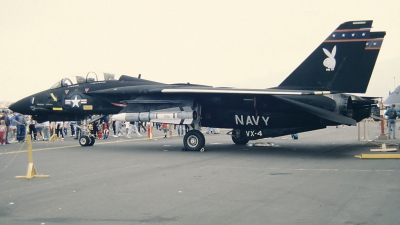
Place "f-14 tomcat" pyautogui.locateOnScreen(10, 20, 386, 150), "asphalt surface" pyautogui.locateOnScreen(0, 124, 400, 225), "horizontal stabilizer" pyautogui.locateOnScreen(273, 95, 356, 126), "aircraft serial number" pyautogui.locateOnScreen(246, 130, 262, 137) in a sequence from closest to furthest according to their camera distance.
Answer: "asphalt surface" pyautogui.locateOnScreen(0, 124, 400, 225)
"horizontal stabilizer" pyautogui.locateOnScreen(273, 95, 356, 126)
"f-14 tomcat" pyautogui.locateOnScreen(10, 20, 386, 150)
"aircraft serial number" pyautogui.locateOnScreen(246, 130, 262, 137)

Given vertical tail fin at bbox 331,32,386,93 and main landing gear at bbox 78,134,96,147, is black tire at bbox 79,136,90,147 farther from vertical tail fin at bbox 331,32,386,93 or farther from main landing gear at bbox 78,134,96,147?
vertical tail fin at bbox 331,32,386,93

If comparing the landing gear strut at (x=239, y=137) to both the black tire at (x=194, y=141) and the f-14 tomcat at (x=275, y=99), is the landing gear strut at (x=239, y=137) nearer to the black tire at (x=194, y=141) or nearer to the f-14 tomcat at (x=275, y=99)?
the f-14 tomcat at (x=275, y=99)

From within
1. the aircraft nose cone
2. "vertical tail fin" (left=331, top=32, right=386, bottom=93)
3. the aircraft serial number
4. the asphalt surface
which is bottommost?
the asphalt surface

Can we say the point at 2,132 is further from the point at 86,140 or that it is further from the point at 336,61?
the point at 336,61

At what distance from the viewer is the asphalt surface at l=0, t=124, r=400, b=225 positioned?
630 centimetres

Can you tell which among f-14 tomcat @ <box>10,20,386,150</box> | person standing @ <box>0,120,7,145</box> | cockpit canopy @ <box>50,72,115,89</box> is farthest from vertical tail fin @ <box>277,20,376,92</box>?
person standing @ <box>0,120,7,145</box>

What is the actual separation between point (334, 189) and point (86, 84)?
13097 millimetres

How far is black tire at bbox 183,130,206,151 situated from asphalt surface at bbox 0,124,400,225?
2.89m

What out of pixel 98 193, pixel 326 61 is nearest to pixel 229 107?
pixel 326 61

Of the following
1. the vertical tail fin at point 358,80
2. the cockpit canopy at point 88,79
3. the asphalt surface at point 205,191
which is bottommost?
the asphalt surface at point 205,191

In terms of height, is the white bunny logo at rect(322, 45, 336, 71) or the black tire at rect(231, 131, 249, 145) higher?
the white bunny logo at rect(322, 45, 336, 71)

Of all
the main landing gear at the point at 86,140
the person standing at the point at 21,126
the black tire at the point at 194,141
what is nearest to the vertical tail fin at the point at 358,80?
the black tire at the point at 194,141

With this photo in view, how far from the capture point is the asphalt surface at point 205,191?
6297 millimetres

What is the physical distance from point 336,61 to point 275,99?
8.58ft
